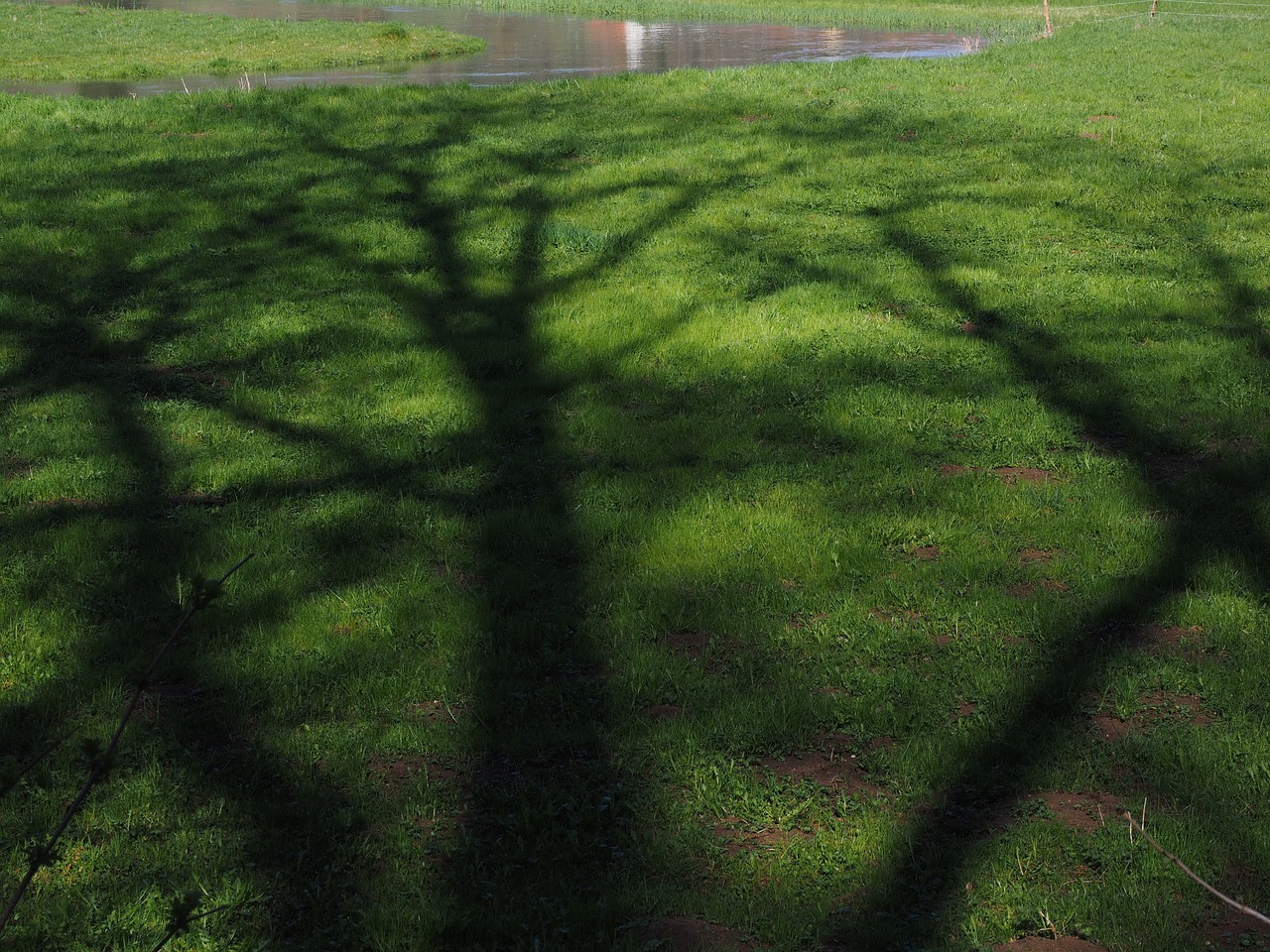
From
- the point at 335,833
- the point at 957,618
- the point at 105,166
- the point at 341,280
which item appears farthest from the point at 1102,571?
the point at 105,166

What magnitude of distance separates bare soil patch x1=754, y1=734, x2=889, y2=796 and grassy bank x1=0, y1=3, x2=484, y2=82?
30270mm

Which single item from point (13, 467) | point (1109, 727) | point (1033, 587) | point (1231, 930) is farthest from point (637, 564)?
point (13, 467)

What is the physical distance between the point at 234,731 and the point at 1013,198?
10.6m

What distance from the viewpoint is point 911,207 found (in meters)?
12.5

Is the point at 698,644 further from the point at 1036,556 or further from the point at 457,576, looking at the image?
the point at 1036,556

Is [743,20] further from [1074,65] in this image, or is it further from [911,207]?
[911,207]

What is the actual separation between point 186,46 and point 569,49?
11.5 metres

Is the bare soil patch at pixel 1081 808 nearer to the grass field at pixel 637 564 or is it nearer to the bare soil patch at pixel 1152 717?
the grass field at pixel 637 564

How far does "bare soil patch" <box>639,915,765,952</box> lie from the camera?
363 centimetres

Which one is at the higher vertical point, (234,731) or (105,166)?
(105,166)

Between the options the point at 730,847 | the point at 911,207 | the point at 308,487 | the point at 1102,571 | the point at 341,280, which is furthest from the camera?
the point at 911,207

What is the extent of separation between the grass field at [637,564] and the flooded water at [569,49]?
54.2ft

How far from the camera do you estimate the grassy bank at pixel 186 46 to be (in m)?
31.0

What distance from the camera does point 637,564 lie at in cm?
594
